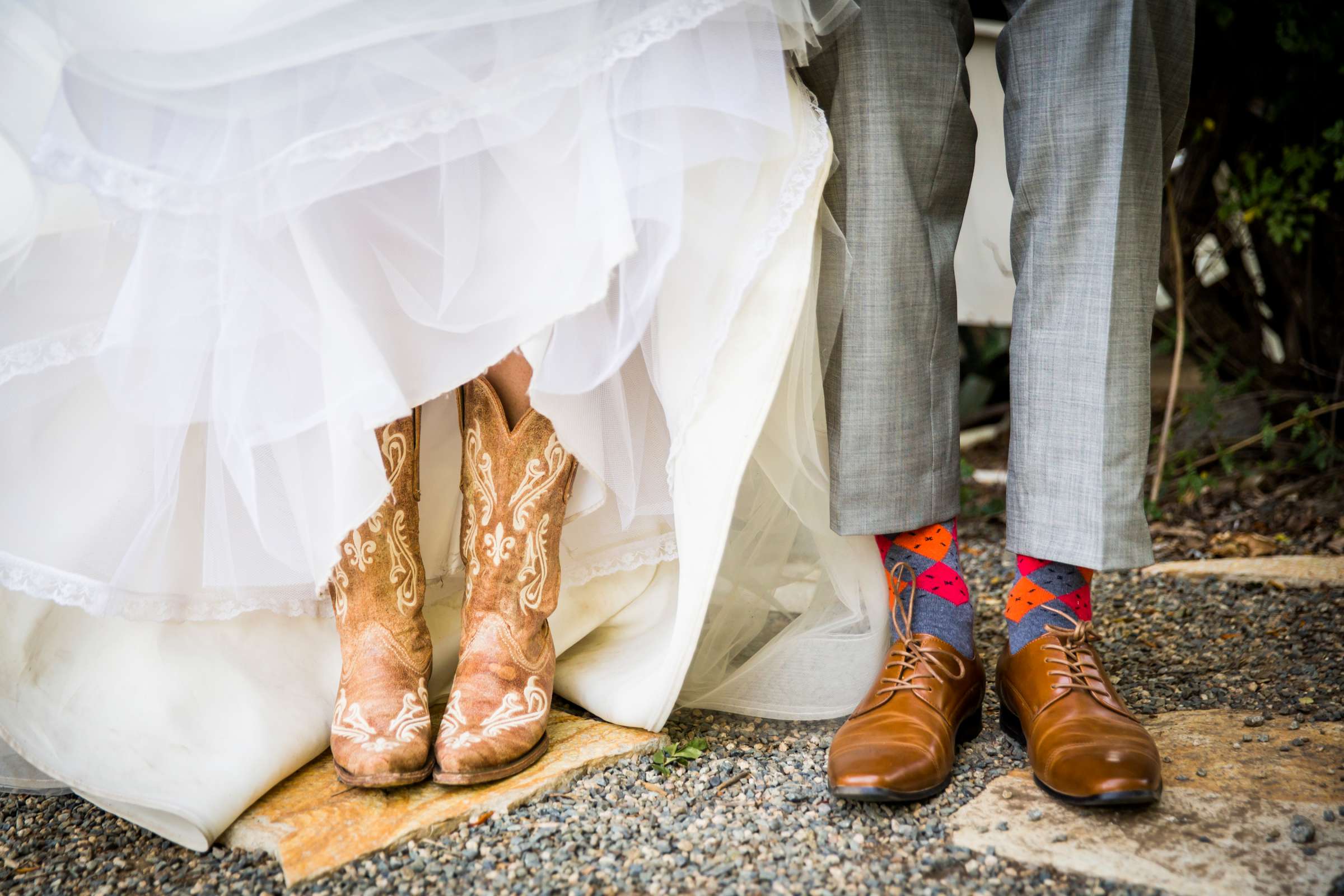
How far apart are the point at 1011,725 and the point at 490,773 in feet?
1.87

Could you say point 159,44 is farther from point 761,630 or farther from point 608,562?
point 761,630

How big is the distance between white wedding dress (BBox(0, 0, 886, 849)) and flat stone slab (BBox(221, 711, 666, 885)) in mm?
29

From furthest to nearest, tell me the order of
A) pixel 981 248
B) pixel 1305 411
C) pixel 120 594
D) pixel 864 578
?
pixel 981 248
pixel 1305 411
pixel 864 578
pixel 120 594

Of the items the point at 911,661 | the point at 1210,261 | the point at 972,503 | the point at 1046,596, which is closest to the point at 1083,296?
the point at 1046,596

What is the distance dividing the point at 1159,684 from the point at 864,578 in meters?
0.42

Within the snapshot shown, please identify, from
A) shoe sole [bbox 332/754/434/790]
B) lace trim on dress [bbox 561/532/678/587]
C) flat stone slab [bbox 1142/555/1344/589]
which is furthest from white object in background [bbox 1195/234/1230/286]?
shoe sole [bbox 332/754/434/790]

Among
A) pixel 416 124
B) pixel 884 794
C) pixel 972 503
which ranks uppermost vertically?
pixel 416 124

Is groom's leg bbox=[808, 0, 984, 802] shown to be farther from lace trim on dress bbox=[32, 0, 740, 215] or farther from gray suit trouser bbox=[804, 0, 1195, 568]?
lace trim on dress bbox=[32, 0, 740, 215]

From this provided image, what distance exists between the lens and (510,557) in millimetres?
1018

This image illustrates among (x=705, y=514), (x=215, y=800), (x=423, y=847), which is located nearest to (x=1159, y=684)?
(x=705, y=514)

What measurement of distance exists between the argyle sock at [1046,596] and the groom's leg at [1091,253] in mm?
39

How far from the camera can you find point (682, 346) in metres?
0.94

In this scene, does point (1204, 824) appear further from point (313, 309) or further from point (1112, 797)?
point (313, 309)

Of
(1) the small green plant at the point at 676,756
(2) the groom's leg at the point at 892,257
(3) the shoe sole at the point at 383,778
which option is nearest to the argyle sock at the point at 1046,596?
(2) the groom's leg at the point at 892,257
